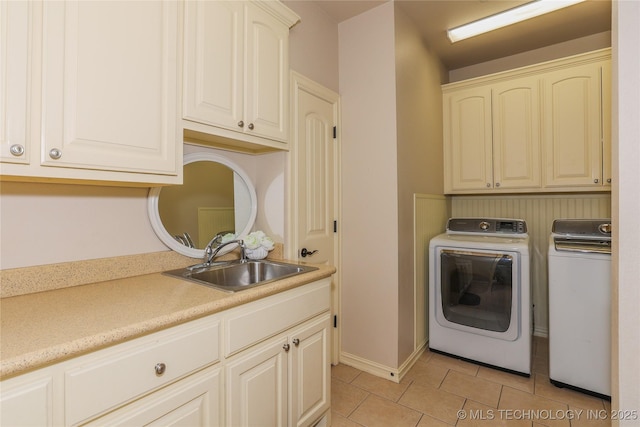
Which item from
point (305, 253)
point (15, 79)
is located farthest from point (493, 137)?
point (15, 79)

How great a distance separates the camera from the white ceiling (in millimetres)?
2291

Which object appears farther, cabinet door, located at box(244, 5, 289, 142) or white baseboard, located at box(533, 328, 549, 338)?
white baseboard, located at box(533, 328, 549, 338)

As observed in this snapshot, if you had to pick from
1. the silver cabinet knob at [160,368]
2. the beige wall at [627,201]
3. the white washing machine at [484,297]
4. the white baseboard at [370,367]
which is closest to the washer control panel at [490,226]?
the white washing machine at [484,297]

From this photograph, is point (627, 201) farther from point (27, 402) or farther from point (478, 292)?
point (27, 402)

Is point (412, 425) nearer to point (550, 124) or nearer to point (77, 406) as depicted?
point (77, 406)

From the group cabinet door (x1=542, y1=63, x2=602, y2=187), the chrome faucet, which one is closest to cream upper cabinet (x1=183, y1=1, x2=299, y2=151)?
the chrome faucet

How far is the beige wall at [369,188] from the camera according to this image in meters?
2.27

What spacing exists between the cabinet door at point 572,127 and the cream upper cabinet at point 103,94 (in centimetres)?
285

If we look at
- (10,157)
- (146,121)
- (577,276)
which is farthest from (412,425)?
(10,157)

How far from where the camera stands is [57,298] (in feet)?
3.83

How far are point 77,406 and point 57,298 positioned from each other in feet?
1.68

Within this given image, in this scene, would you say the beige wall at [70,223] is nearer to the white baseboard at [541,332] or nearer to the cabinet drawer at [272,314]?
the cabinet drawer at [272,314]

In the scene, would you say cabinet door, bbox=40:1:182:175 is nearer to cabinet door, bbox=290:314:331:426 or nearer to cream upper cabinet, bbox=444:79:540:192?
cabinet door, bbox=290:314:331:426

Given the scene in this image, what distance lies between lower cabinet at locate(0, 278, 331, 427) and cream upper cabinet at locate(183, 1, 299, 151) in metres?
A: 0.85
